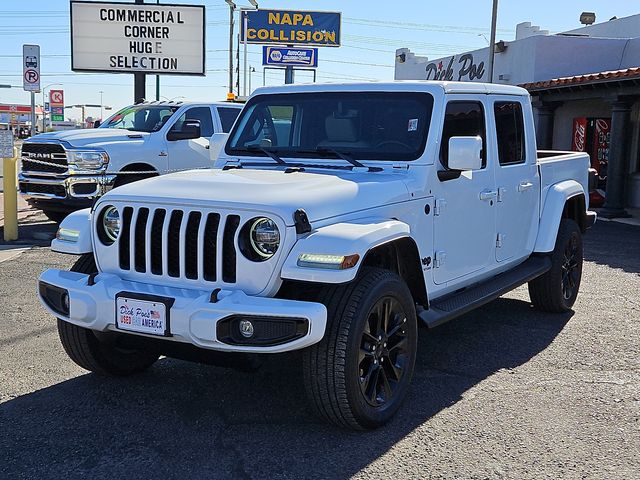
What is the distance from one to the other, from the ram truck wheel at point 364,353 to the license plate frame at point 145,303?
2.34 feet

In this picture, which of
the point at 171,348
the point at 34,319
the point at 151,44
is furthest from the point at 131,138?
the point at 151,44

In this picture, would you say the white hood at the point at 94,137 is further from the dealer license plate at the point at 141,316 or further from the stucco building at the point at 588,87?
the stucco building at the point at 588,87

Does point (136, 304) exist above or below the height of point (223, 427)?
above

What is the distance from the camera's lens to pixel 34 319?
6.29 meters

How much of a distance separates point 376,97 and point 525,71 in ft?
58.5

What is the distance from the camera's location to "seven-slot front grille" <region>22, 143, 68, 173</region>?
10789 mm

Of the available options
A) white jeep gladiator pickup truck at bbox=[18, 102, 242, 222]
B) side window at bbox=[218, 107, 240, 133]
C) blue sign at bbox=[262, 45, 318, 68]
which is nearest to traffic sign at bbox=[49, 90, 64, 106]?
blue sign at bbox=[262, 45, 318, 68]

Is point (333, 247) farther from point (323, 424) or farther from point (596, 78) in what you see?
point (596, 78)

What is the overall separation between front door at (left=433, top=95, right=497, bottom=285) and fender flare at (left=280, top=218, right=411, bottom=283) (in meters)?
1.01

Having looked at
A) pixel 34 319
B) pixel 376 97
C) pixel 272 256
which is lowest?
pixel 34 319

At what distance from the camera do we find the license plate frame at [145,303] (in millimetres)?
3770

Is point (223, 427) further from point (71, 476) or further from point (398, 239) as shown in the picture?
point (398, 239)

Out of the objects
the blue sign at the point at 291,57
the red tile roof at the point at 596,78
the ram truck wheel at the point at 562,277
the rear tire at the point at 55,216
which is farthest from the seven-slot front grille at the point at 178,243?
the blue sign at the point at 291,57

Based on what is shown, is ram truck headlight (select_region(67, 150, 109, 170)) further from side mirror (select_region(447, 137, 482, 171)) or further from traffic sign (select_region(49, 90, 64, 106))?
traffic sign (select_region(49, 90, 64, 106))
